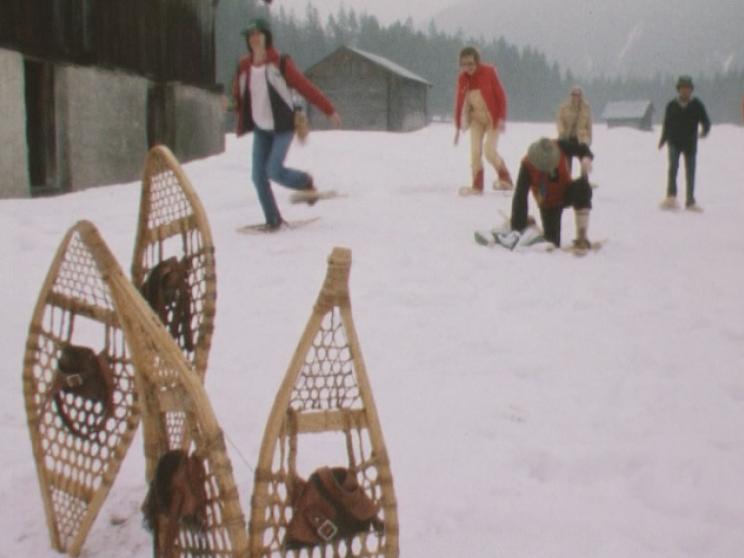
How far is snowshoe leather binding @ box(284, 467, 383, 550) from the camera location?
2.06 metres

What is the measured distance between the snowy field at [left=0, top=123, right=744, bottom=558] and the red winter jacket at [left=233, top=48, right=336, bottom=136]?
1027 mm

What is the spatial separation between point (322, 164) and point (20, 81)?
17.7 ft

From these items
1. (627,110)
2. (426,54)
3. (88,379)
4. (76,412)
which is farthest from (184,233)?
(426,54)

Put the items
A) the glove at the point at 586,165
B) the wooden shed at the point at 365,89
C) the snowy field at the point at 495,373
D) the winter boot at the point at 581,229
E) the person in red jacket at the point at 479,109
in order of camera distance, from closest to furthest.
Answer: the snowy field at the point at 495,373 → the glove at the point at 586,165 → the winter boot at the point at 581,229 → the person in red jacket at the point at 479,109 → the wooden shed at the point at 365,89

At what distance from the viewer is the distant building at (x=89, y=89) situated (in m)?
10.7

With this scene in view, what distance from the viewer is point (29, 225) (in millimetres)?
7875

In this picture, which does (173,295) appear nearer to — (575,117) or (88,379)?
(88,379)

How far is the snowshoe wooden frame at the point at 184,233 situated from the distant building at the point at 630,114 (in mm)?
78413

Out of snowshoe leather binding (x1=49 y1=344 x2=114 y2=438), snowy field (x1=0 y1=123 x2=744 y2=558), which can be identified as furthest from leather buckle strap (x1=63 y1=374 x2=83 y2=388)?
snowy field (x1=0 y1=123 x2=744 y2=558)

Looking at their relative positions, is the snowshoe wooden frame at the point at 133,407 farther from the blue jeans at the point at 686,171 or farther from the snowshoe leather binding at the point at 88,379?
the blue jeans at the point at 686,171

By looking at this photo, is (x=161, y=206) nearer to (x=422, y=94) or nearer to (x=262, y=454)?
(x=262, y=454)

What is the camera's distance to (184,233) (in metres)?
2.64

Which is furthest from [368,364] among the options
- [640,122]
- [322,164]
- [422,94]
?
[640,122]

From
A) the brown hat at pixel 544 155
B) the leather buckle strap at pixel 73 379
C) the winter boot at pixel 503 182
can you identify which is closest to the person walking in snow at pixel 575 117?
the winter boot at pixel 503 182
